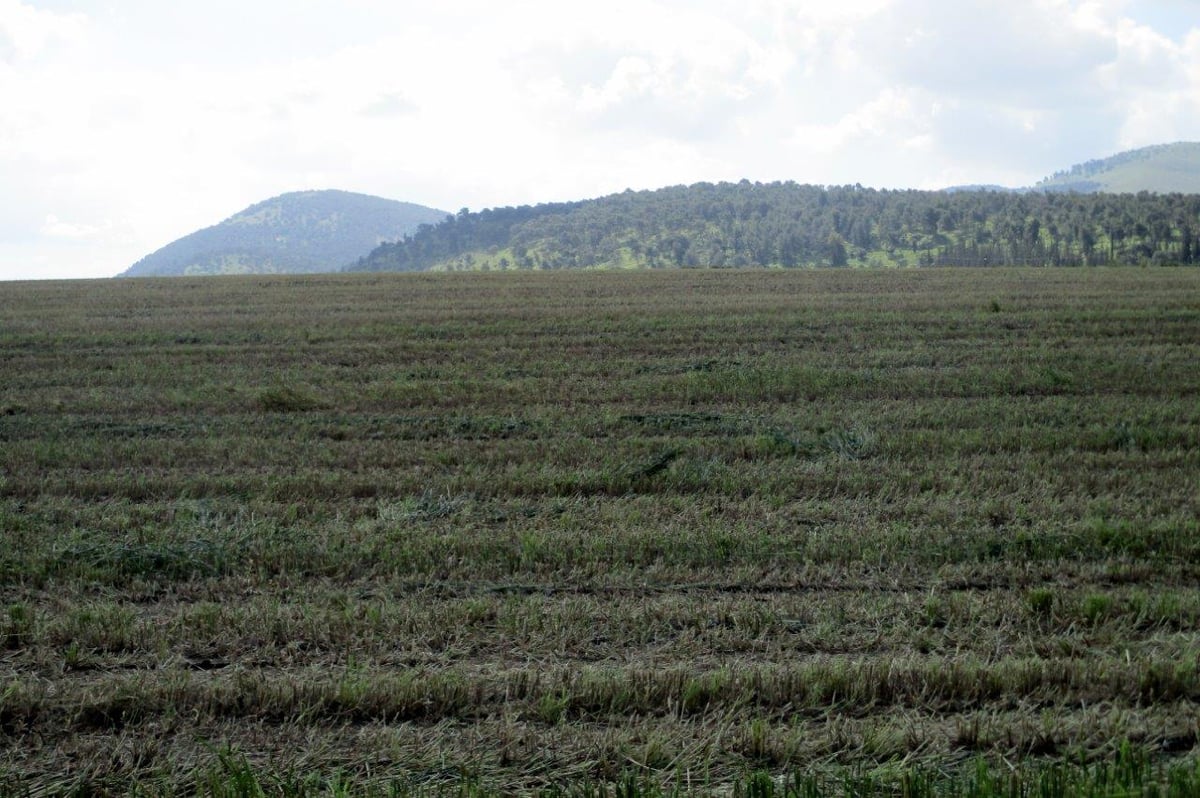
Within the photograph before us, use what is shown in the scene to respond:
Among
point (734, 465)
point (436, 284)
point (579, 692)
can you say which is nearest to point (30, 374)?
point (734, 465)

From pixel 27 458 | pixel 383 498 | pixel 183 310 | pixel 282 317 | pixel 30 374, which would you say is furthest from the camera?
pixel 183 310

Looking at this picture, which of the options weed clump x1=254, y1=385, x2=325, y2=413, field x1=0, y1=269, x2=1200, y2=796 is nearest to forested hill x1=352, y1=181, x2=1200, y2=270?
field x1=0, y1=269, x2=1200, y2=796

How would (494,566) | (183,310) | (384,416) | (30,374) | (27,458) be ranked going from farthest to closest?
(183,310), (30,374), (384,416), (27,458), (494,566)

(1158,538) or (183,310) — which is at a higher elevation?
(183,310)

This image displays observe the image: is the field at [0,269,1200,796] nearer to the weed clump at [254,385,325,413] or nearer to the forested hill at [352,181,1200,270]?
the weed clump at [254,385,325,413]

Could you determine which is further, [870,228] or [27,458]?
[870,228]

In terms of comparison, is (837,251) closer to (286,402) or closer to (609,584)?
(286,402)

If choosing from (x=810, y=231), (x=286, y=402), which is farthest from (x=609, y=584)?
(x=810, y=231)

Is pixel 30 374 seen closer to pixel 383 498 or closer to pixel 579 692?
pixel 383 498
